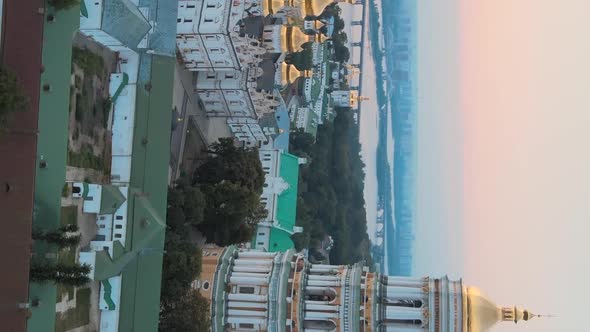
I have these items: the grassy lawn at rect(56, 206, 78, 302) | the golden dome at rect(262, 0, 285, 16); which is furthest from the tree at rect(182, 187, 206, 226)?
the golden dome at rect(262, 0, 285, 16)

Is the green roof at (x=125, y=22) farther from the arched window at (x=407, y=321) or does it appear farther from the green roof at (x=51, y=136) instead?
the arched window at (x=407, y=321)

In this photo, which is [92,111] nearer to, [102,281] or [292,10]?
[102,281]

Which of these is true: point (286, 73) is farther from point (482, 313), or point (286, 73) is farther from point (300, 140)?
point (482, 313)

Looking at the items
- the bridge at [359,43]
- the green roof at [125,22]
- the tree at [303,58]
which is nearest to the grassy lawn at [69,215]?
the green roof at [125,22]

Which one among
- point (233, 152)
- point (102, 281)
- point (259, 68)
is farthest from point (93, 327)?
point (259, 68)

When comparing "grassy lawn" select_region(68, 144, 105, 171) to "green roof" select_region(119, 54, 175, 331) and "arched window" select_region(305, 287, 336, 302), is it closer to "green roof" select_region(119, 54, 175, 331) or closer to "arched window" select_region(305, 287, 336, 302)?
"green roof" select_region(119, 54, 175, 331)

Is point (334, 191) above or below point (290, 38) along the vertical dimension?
below

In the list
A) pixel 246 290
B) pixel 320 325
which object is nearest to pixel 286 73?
pixel 246 290
